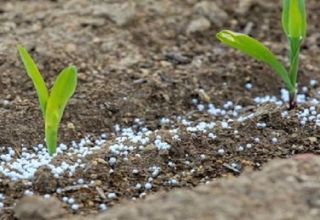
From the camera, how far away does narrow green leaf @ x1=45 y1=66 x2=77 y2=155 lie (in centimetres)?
247

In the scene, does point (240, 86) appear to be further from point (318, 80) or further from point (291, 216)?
point (291, 216)

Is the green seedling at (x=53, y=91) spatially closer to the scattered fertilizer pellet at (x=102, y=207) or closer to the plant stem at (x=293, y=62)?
the scattered fertilizer pellet at (x=102, y=207)

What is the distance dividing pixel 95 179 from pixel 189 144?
341 mm

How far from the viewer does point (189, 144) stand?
260 cm

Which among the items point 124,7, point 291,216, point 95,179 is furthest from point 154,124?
point 291,216

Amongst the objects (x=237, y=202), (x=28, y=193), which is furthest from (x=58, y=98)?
(x=237, y=202)

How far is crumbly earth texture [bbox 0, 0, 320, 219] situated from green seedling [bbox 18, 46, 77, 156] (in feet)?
0.34

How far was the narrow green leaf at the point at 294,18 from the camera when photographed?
2.64 m

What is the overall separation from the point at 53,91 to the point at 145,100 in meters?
0.59

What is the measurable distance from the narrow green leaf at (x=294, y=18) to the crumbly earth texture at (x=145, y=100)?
262 mm

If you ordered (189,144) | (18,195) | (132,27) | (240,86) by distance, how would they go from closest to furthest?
(18,195) < (189,144) < (240,86) < (132,27)

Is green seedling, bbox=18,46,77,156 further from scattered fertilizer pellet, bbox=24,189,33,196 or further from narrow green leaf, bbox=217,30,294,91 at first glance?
narrow green leaf, bbox=217,30,294,91

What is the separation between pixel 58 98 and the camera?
2498 millimetres

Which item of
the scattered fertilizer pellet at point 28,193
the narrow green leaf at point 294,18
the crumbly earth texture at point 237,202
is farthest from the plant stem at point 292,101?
the scattered fertilizer pellet at point 28,193
